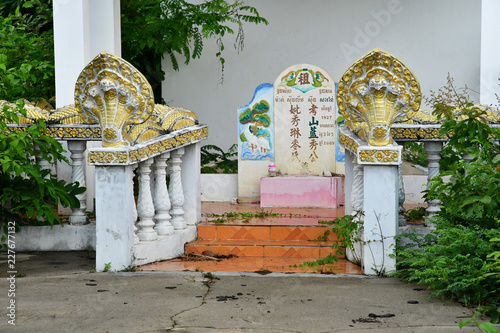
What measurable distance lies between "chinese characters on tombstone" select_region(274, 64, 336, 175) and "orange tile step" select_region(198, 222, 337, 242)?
1998 mm

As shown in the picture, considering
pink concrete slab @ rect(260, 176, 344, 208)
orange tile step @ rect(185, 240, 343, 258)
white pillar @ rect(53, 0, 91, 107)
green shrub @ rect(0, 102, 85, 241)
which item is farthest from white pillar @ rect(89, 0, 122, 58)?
orange tile step @ rect(185, 240, 343, 258)

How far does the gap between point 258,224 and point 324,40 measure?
4808mm

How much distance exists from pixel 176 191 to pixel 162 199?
0.28 metres

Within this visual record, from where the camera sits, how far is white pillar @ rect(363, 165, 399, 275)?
239 inches

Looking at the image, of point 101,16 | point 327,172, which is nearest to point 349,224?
point 327,172

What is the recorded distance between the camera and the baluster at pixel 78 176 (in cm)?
740

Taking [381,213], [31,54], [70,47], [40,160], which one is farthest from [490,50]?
[31,54]

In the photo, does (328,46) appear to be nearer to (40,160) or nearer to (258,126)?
(258,126)

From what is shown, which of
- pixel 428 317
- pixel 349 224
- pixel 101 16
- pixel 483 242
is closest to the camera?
pixel 428 317

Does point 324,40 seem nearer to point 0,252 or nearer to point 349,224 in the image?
point 349,224

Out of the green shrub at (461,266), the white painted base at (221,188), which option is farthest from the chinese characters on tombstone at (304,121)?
the green shrub at (461,266)

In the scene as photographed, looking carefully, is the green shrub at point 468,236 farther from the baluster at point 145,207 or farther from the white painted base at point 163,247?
the baluster at point 145,207

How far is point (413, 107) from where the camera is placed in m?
6.14

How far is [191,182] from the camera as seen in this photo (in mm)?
7473
